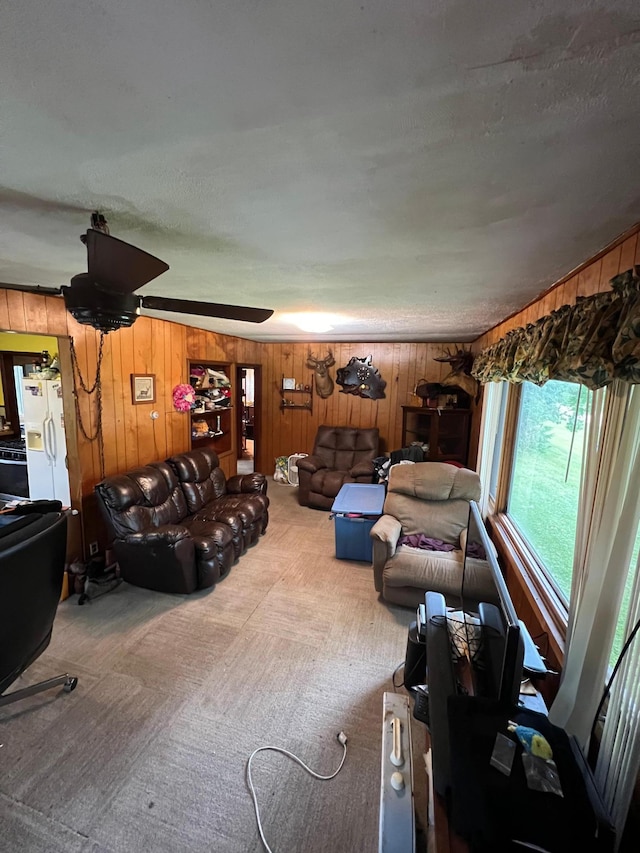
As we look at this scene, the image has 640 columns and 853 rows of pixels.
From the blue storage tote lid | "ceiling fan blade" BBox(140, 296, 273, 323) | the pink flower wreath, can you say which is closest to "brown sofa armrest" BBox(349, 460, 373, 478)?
the blue storage tote lid

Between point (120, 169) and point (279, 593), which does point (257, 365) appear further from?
point (120, 169)

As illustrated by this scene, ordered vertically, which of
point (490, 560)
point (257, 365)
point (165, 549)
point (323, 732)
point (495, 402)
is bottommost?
point (323, 732)

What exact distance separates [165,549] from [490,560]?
230cm

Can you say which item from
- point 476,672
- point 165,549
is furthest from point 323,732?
point 165,549

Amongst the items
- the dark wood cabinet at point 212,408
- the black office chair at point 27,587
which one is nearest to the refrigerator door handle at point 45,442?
the dark wood cabinet at point 212,408

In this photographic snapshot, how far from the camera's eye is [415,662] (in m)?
2.00

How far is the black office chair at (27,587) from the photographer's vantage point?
1.49 meters

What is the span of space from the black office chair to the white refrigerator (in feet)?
5.47

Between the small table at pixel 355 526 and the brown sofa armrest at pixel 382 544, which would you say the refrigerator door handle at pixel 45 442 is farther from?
the brown sofa armrest at pixel 382 544

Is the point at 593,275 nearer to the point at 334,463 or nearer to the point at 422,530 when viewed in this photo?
the point at 422,530

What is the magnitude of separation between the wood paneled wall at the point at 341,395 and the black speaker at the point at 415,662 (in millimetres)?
3801

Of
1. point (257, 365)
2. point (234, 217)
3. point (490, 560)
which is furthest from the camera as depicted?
point (257, 365)

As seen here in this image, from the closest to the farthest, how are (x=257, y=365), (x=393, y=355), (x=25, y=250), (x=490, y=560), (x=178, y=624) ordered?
(x=490, y=560) < (x=25, y=250) < (x=178, y=624) < (x=393, y=355) < (x=257, y=365)

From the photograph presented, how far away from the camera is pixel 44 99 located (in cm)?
71
